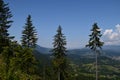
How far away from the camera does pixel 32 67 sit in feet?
141

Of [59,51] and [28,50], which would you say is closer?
[28,50]

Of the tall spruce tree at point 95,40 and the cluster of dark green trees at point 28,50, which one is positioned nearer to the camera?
the cluster of dark green trees at point 28,50

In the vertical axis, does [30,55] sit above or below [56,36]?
below

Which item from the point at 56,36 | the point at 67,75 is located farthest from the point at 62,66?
the point at 56,36

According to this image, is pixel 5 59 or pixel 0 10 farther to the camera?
pixel 0 10

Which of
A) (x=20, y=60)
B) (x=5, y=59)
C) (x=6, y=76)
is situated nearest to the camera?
(x=6, y=76)

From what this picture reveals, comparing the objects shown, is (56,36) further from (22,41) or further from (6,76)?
(6,76)

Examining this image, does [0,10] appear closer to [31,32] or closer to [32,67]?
[31,32]

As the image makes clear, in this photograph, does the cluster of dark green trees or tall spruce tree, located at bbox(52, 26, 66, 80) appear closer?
the cluster of dark green trees

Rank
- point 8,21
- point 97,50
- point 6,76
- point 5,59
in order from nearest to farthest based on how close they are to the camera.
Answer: point 6,76
point 5,59
point 97,50
point 8,21

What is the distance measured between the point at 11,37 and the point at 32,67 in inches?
894

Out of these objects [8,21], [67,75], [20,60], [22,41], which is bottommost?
[67,75]

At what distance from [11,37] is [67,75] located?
711 inches

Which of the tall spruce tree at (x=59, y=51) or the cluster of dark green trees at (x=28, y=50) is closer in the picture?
the cluster of dark green trees at (x=28, y=50)
